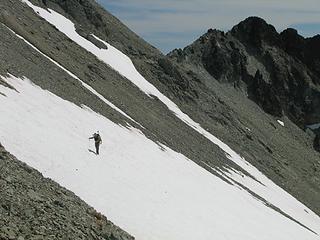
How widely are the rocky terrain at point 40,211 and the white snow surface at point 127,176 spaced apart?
2351 mm

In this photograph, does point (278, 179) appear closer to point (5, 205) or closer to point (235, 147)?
point (235, 147)

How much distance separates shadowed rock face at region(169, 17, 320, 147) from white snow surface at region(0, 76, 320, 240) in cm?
7018

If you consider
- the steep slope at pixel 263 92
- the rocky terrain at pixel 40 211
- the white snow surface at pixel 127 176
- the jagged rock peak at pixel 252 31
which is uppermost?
the jagged rock peak at pixel 252 31

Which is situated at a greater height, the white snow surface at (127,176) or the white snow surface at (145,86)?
the white snow surface at (145,86)

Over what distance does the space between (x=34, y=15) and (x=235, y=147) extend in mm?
27886

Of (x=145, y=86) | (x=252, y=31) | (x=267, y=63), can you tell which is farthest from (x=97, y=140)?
(x=267, y=63)

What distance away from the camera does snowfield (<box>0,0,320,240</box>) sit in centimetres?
2198

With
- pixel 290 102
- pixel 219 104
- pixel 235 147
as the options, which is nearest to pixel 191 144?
pixel 235 147

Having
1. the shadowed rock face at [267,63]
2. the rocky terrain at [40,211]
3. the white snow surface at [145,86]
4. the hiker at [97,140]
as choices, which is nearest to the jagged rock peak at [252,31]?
the shadowed rock face at [267,63]

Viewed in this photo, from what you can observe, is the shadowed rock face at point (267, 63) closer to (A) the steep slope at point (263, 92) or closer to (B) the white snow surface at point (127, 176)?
(A) the steep slope at point (263, 92)

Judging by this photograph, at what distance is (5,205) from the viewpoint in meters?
14.5

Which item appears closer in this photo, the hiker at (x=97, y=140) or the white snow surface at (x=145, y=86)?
the hiker at (x=97, y=140)

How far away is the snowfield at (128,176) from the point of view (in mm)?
21984

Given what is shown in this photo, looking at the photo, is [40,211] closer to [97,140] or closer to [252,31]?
[97,140]
